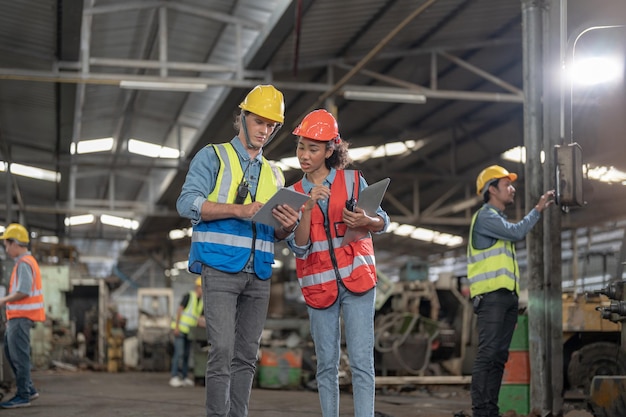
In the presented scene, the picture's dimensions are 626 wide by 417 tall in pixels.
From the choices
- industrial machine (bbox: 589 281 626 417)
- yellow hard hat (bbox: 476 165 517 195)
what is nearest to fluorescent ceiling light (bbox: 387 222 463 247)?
yellow hard hat (bbox: 476 165 517 195)

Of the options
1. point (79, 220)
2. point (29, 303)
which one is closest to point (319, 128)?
point (29, 303)

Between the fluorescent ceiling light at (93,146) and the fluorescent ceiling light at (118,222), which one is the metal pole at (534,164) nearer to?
the fluorescent ceiling light at (93,146)

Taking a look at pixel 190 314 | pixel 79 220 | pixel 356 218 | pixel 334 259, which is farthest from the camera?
pixel 79 220

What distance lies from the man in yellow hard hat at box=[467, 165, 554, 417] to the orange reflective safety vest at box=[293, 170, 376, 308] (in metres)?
1.83

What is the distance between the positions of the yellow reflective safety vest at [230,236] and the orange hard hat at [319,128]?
0.35 metres

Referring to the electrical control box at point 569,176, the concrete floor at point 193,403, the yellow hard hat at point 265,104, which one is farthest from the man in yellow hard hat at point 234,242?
the concrete floor at point 193,403

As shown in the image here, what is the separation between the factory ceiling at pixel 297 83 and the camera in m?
12.5

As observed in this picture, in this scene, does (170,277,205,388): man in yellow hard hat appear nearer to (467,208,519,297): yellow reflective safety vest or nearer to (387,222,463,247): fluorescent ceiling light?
(467,208,519,297): yellow reflective safety vest

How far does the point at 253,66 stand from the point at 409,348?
5.11 meters

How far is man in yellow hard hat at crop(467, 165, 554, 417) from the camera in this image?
6234mm

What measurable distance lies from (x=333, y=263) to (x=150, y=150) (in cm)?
1747

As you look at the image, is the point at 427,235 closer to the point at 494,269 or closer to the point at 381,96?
the point at 381,96

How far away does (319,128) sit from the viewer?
475 cm

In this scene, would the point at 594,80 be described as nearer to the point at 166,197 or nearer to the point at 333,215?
the point at 333,215
